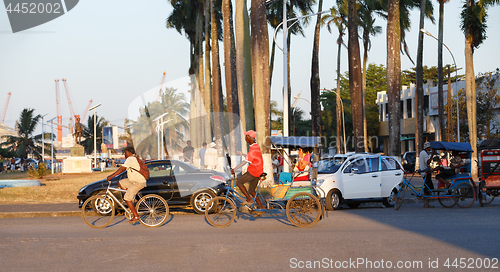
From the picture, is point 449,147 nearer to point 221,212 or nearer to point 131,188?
point 221,212

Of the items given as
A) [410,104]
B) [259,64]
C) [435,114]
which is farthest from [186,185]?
[410,104]

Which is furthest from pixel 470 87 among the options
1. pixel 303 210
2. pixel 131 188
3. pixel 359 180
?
pixel 131 188

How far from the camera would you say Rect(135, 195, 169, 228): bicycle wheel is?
466 inches

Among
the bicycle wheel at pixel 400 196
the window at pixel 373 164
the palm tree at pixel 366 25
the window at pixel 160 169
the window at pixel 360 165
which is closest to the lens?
the window at pixel 160 169

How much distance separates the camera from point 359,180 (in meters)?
16.0

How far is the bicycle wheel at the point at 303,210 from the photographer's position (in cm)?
1133

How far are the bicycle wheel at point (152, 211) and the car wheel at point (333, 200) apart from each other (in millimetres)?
5435

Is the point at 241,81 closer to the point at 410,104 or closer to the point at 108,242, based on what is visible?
the point at 108,242

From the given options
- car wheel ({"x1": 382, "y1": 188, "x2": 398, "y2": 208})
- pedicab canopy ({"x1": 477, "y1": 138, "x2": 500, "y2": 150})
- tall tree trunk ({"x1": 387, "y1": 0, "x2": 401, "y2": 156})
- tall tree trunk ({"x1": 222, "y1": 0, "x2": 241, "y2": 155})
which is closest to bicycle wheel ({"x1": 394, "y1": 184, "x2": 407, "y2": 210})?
car wheel ({"x1": 382, "y1": 188, "x2": 398, "y2": 208})

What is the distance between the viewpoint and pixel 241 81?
79.9 ft

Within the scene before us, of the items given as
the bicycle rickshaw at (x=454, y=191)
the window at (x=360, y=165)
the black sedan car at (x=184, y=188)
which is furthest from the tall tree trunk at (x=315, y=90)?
the black sedan car at (x=184, y=188)

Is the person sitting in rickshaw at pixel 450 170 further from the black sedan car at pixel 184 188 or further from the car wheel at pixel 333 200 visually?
the black sedan car at pixel 184 188

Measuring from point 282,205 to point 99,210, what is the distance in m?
4.08

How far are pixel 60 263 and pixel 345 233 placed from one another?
5250 millimetres
